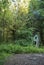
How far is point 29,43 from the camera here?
19.9m

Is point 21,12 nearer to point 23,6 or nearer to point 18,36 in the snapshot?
point 23,6

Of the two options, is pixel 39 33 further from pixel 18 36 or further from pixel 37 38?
pixel 18 36

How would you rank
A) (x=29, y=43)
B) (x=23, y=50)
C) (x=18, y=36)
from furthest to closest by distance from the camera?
(x=18, y=36) < (x=29, y=43) < (x=23, y=50)

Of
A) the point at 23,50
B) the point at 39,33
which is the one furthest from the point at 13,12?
the point at 23,50

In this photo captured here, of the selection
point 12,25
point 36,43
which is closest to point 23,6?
point 12,25

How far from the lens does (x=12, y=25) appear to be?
2070 centimetres

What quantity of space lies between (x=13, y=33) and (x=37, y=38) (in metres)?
2.29

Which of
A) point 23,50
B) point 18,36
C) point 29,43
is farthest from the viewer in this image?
point 18,36

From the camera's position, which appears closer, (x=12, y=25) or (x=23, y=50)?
(x=23, y=50)

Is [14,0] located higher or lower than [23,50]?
higher

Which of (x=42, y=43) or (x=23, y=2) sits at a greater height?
(x=23, y=2)

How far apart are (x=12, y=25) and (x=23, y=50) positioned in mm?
5107

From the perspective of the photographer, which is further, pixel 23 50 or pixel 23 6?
pixel 23 6

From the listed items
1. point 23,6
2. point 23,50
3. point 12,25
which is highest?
point 23,6
